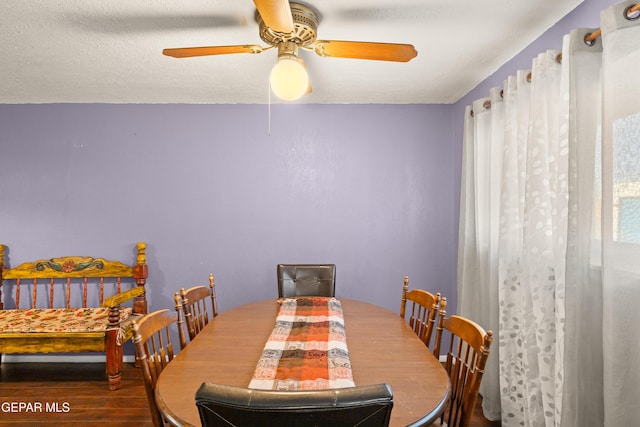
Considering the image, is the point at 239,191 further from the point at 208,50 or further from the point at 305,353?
the point at 305,353

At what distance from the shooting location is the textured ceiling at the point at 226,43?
1.94 metres

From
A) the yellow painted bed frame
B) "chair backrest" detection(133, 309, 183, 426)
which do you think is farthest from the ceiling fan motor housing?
the yellow painted bed frame

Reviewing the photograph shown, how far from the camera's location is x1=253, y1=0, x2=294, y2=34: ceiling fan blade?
137 cm

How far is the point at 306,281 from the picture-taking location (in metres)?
2.83

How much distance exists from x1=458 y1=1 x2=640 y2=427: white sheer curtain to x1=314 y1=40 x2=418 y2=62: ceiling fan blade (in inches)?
29.4

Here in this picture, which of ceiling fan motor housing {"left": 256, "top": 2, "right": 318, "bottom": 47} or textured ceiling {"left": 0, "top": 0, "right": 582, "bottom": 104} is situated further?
textured ceiling {"left": 0, "top": 0, "right": 582, "bottom": 104}

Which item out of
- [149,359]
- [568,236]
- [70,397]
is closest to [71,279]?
[70,397]

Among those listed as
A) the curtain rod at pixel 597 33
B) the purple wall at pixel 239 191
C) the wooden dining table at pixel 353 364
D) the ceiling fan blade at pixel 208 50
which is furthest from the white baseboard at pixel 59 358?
the curtain rod at pixel 597 33

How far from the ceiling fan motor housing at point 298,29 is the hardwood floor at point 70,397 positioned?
8.01 feet

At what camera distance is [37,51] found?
2.44 m

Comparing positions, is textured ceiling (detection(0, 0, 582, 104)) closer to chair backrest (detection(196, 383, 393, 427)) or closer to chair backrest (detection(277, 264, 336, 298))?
chair backrest (detection(277, 264, 336, 298))

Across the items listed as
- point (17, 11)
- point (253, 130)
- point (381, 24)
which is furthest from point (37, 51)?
point (381, 24)

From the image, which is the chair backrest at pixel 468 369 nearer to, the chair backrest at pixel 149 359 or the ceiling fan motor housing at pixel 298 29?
the chair backrest at pixel 149 359

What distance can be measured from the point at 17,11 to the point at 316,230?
2.53 metres
